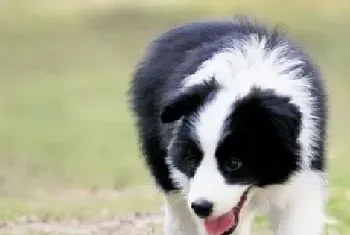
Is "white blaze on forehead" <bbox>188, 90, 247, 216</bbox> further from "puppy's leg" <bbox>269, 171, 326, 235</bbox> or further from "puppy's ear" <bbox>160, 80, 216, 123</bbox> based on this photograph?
"puppy's leg" <bbox>269, 171, 326, 235</bbox>

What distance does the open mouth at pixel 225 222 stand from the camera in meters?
3.35

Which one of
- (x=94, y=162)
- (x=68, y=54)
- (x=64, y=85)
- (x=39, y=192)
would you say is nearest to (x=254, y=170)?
(x=39, y=192)

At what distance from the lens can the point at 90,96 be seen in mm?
8125

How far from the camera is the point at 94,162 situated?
655 centimetres

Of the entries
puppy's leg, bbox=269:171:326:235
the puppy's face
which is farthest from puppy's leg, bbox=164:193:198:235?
the puppy's face

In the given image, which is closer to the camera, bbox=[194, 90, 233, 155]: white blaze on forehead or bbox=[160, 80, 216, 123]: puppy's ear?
bbox=[194, 90, 233, 155]: white blaze on forehead

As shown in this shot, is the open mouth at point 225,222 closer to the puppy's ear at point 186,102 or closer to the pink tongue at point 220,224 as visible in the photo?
the pink tongue at point 220,224

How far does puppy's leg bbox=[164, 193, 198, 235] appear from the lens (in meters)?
3.87

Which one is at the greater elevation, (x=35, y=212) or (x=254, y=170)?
(x=254, y=170)

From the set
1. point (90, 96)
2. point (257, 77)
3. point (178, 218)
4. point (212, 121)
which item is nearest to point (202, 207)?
point (212, 121)

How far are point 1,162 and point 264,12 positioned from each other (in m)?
3.27

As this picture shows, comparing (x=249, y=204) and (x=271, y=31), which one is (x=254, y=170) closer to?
(x=249, y=204)

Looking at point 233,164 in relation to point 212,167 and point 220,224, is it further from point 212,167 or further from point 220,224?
point 220,224

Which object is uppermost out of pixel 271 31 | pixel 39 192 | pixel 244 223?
pixel 271 31
